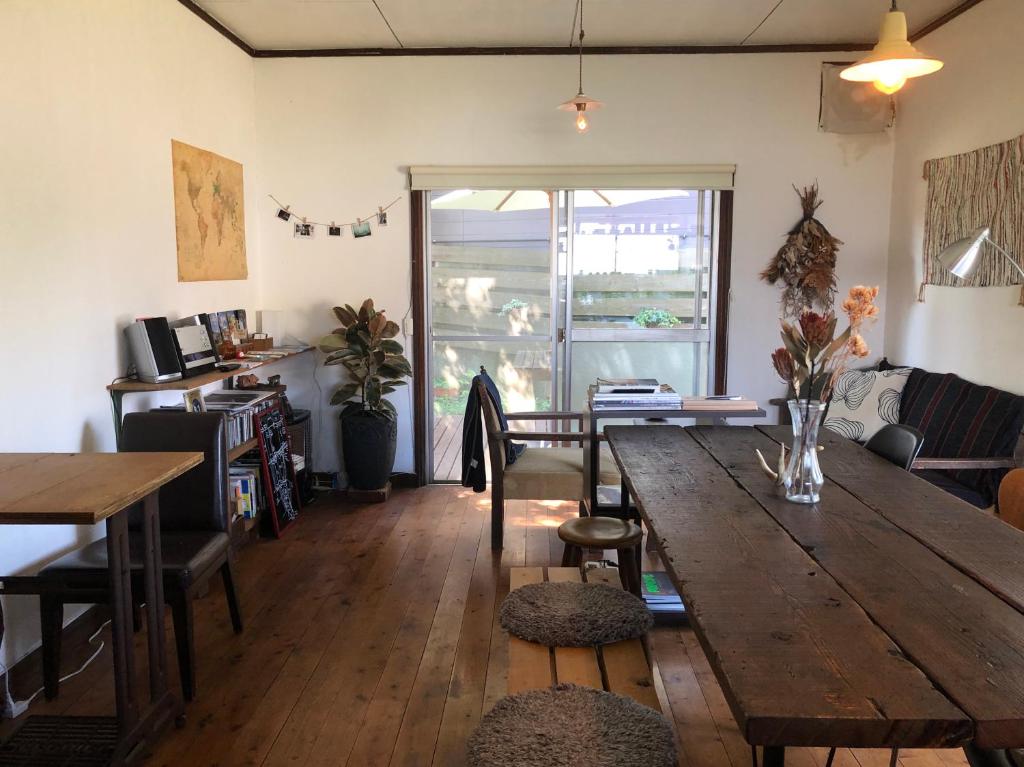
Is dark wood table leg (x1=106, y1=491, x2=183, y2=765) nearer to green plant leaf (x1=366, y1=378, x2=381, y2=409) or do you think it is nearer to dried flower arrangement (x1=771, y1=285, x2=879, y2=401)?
dried flower arrangement (x1=771, y1=285, x2=879, y2=401)

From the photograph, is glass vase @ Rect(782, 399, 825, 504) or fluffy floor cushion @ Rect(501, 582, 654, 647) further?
glass vase @ Rect(782, 399, 825, 504)

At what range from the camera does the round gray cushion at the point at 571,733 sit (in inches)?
61.1

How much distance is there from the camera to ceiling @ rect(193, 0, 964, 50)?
14.0 ft

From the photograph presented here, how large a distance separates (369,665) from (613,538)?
100 cm

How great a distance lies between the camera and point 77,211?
10.5 ft

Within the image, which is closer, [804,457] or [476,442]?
[804,457]

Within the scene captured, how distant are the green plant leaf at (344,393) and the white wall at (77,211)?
3.33ft

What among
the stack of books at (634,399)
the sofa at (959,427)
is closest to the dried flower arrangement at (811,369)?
the stack of books at (634,399)

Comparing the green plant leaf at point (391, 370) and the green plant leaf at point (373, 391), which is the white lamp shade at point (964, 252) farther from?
the green plant leaf at point (373, 391)

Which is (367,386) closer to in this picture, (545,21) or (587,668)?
(545,21)

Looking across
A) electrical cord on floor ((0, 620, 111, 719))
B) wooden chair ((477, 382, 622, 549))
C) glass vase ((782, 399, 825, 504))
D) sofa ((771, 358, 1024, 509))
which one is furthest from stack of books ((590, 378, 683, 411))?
electrical cord on floor ((0, 620, 111, 719))

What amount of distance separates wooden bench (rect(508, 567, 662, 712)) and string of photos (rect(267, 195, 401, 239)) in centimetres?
356

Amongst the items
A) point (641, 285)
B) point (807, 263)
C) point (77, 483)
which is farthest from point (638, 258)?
point (77, 483)

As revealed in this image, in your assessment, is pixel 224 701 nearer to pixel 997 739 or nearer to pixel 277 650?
pixel 277 650
